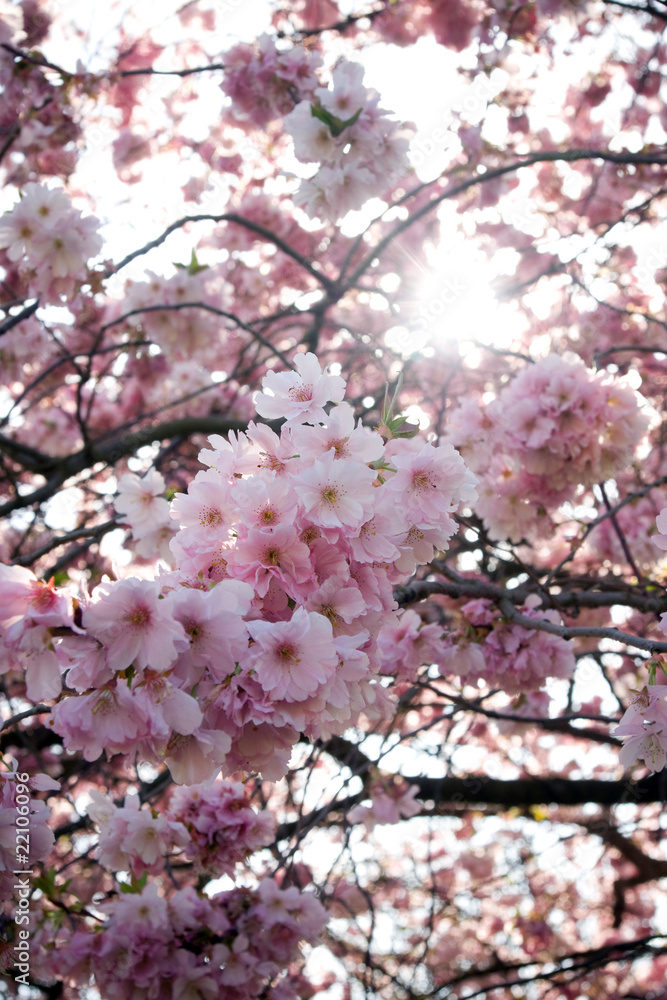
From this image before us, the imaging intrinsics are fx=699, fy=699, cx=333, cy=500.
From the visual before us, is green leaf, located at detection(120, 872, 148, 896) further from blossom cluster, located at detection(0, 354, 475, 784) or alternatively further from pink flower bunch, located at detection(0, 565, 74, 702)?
pink flower bunch, located at detection(0, 565, 74, 702)

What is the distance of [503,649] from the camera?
2.09 metres

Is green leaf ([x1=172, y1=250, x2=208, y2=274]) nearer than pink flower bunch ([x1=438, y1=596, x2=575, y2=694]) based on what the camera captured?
No

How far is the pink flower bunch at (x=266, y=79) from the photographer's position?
9.29 ft

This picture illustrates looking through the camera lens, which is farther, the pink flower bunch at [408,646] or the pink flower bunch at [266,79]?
the pink flower bunch at [266,79]

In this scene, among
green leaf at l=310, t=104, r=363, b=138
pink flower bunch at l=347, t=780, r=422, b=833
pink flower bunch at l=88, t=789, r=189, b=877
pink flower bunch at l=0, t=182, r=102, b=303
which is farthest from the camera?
pink flower bunch at l=347, t=780, r=422, b=833

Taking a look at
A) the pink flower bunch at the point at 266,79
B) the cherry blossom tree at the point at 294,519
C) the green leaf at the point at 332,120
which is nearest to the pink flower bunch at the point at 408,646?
the cherry blossom tree at the point at 294,519

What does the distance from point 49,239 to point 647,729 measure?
2.40 metres

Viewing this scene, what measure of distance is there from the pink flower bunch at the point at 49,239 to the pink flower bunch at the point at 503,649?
183cm

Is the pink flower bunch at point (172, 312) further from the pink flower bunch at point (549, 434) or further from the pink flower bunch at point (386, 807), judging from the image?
the pink flower bunch at point (386, 807)

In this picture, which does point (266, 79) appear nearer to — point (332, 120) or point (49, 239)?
point (332, 120)

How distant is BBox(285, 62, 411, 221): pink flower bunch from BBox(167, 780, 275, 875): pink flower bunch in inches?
75.6

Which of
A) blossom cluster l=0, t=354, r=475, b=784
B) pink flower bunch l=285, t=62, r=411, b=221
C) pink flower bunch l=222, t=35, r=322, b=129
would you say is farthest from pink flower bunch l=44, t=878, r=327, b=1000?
pink flower bunch l=222, t=35, r=322, b=129

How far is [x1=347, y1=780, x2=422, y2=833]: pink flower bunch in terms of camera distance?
2.81 meters

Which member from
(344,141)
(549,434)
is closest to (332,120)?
(344,141)
